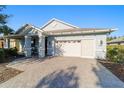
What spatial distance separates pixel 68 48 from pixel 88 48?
2.94 m

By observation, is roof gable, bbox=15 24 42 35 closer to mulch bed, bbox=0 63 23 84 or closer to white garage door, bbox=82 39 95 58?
white garage door, bbox=82 39 95 58

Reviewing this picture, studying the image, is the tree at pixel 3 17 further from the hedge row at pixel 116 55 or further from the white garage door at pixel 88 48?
the hedge row at pixel 116 55

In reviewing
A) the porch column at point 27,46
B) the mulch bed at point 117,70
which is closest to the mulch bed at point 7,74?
the mulch bed at point 117,70

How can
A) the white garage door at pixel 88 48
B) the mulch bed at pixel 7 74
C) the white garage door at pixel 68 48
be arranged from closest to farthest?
1. the mulch bed at pixel 7 74
2. the white garage door at pixel 88 48
3. the white garage door at pixel 68 48

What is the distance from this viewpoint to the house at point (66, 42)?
61.0 feet

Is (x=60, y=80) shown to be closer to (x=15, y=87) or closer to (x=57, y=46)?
(x=15, y=87)

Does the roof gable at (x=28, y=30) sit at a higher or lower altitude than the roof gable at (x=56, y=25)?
lower

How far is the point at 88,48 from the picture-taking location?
19125 millimetres

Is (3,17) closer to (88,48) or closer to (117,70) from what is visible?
(88,48)

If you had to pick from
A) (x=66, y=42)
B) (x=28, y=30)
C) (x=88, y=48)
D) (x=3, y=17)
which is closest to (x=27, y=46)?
(x=28, y=30)

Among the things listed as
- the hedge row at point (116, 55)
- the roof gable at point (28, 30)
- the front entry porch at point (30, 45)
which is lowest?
the hedge row at point (116, 55)

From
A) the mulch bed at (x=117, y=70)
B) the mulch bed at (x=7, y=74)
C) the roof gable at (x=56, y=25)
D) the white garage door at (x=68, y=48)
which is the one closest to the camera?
the mulch bed at (x=7, y=74)
